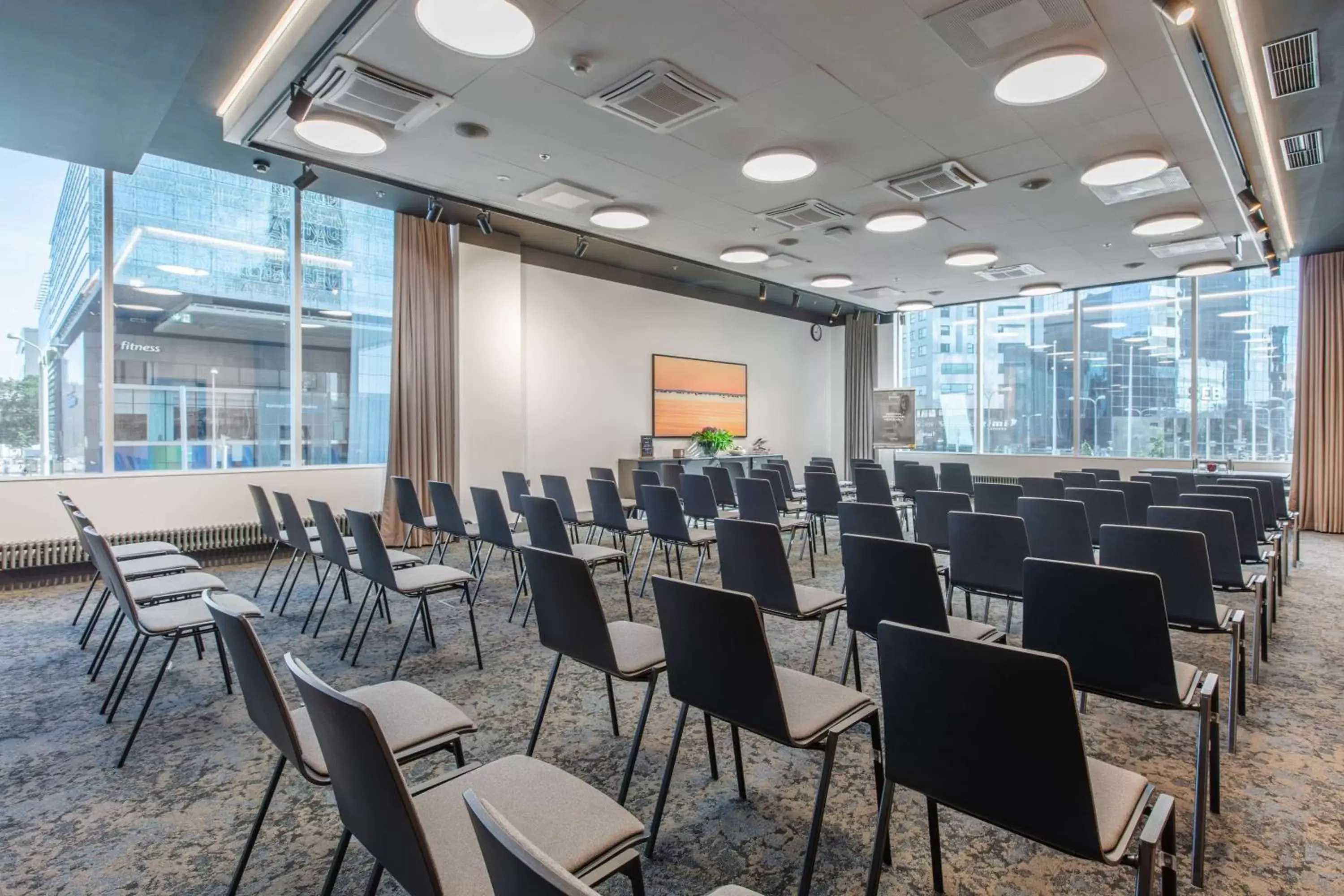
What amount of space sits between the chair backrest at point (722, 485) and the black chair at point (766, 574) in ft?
11.6

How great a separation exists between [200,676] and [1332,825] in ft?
15.4

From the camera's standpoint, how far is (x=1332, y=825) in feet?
7.02

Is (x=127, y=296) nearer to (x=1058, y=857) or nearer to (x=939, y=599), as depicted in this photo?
(x=939, y=599)

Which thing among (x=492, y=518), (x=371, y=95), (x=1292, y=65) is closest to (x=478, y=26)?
(x=371, y=95)

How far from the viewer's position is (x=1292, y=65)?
3842 millimetres

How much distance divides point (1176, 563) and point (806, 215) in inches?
177

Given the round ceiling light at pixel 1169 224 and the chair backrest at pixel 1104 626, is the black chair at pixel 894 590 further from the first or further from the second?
the round ceiling light at pixel 1169 224

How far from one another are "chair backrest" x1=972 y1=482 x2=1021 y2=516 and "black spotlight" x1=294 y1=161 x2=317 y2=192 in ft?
18.9

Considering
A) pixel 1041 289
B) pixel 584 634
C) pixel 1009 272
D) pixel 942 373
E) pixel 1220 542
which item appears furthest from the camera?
pixel 942 373

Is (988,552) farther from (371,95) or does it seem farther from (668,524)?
(371,95)

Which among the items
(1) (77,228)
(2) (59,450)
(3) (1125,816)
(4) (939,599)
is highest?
(1) (77,228)

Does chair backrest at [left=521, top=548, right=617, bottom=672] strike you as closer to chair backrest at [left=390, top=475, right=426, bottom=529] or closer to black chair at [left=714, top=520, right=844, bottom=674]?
black chair at [left=714, top=520, right=844, bottom=674]

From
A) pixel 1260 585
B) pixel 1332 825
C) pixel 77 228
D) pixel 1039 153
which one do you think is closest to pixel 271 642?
pixel 77 228

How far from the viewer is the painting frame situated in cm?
980
